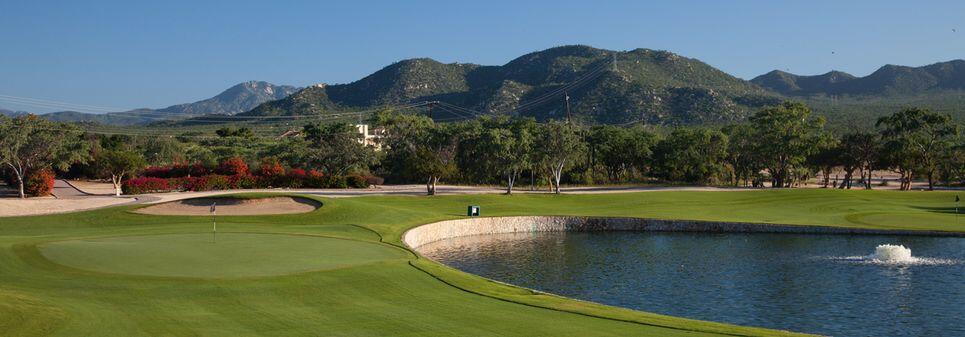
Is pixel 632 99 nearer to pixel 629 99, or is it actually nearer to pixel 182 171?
pixel 629 99

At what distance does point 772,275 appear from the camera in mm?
31266

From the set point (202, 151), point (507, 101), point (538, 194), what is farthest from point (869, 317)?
point (507, 101)

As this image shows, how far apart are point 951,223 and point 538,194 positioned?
2955 cm

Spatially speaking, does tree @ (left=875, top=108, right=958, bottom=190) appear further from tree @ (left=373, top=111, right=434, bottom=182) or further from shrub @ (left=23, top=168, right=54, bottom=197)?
shrub @ (left=23, top=168, right=54, bottom=197)

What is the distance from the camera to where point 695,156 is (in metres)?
83.6

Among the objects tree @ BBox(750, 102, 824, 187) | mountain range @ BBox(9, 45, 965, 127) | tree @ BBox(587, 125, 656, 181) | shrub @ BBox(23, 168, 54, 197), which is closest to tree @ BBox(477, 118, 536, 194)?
tree @ BBox(587, 125, 656, 181)

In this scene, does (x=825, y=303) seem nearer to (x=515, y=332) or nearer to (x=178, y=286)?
(x=515, y=332)

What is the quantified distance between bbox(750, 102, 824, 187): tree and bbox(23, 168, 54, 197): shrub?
6549cm

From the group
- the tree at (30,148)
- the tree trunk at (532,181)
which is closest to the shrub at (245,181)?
the tree at (30,148)

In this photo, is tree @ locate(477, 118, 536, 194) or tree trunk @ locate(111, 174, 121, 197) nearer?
tree trunk @ locate(111, 174, 121, 197)

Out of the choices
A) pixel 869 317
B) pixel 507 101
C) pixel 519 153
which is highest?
pixel 507 101

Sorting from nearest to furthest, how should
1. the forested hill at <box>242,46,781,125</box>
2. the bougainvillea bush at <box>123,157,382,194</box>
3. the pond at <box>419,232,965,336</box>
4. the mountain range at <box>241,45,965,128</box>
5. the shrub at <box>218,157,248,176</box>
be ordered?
the pond at <box>419,232,965,336</box> → the bougainvillea bush at <box>123,157,382,194</box> → the shrub at <box>218,157,248,176</box> → the mountain range at <box>241,45,965,128</box> → the forested hill at <box>242,46,781,125</box>

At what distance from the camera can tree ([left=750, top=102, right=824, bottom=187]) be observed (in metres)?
77.2

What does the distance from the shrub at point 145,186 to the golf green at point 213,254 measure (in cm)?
2691
